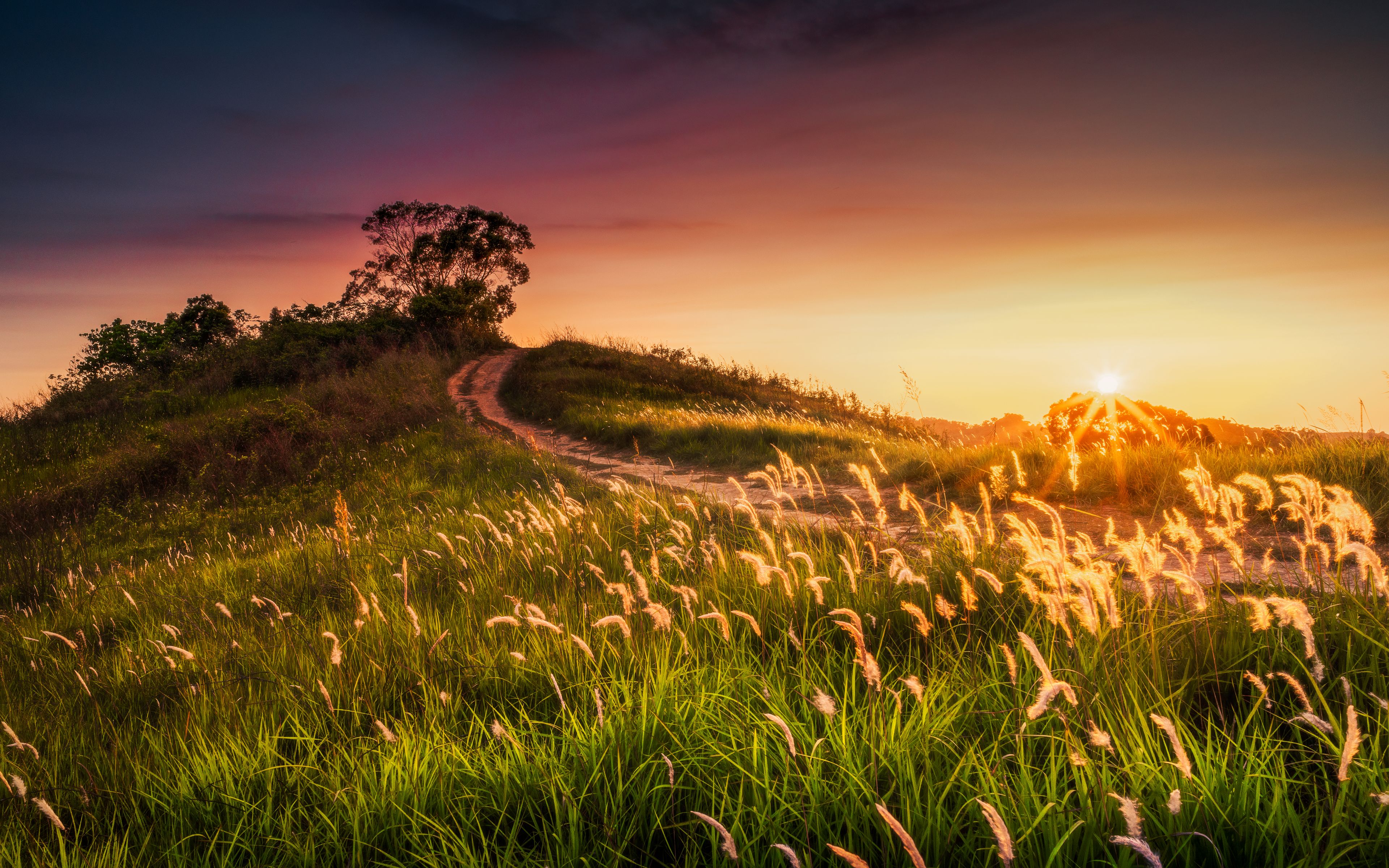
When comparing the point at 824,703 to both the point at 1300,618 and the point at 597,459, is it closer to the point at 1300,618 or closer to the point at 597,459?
the point at 1300,618

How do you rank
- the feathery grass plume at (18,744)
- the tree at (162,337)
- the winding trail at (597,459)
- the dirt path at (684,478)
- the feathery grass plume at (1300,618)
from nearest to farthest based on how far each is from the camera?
the feathery grass plume at (1300,618) → the feathery grass plume at (18,744) → the dirt path at (684,478) → the winding trail at (597,459) → the tree at (162,337)

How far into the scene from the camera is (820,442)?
549 inches

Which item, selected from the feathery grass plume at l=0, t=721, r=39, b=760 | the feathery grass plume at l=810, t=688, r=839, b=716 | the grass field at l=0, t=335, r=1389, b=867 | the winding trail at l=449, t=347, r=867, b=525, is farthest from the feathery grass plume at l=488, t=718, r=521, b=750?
the winding trail at l=449, t=347, r=867, b=525

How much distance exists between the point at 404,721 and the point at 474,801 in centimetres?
93

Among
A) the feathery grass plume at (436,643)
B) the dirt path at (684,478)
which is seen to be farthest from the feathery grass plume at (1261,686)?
the feathery grass plume at (436,643)

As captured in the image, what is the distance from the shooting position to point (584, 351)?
111ft

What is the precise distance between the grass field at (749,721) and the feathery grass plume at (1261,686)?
0.15 ft

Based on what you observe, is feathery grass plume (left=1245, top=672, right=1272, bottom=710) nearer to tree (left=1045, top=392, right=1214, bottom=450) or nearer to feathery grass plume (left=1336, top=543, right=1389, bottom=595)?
feathery grass plume (left=1336, top=543, right=1389, bottom=595)

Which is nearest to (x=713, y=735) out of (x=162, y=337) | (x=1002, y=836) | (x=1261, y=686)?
(x=1002, y=836)

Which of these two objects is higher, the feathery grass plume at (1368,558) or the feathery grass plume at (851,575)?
the feathery grass plume at (1368,558)

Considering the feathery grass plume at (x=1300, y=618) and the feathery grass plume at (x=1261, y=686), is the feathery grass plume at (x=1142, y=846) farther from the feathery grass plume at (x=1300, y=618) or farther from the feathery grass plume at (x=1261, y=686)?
the feathery grass plume at (x=1300, y=618)

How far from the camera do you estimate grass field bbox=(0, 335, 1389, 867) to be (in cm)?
201

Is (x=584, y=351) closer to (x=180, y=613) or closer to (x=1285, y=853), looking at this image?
(x=180, y=613)

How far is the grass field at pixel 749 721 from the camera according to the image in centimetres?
201
